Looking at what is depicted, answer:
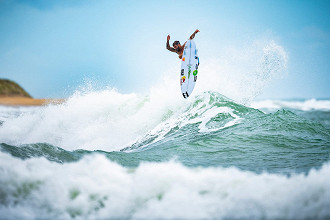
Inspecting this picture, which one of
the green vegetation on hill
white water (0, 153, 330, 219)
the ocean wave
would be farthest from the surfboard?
the green vegetation on hill

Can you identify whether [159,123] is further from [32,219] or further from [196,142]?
[32,219]

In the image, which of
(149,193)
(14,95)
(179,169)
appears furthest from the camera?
(14,95)

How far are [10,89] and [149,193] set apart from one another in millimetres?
30715

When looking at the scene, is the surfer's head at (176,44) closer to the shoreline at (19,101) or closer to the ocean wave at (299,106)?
the shoreline at (19,101)

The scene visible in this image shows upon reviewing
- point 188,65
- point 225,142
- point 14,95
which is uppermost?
point 14,95

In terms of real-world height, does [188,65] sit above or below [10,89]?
below

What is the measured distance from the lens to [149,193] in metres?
3.04

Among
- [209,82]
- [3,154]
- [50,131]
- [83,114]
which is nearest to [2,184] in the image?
[3,154]

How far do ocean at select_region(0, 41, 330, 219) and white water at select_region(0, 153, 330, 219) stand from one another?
0.03 ft

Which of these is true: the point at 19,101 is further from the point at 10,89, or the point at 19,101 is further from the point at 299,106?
the point at 299,106

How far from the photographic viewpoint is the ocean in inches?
111

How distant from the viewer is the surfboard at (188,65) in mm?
8656

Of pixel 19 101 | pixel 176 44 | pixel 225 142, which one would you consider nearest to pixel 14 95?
pixel 19 101

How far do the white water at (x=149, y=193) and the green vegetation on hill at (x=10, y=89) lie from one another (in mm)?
28708
